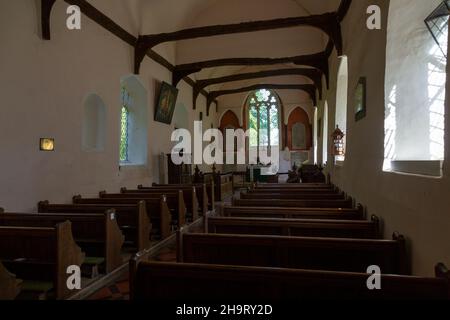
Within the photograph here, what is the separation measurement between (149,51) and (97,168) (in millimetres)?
3477

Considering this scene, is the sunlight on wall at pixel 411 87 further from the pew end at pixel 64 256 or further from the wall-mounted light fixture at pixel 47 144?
the wall-mounted light fixture at pixel 47 144

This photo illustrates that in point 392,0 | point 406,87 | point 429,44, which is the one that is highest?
point 392,0

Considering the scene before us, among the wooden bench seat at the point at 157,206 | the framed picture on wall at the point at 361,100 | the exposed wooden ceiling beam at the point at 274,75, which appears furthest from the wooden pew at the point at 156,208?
the exposed wooden ceiling beam at the point at 274,75

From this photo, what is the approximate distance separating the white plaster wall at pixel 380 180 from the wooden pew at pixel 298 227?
7.7 inches

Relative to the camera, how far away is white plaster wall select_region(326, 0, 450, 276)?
194 centimetres

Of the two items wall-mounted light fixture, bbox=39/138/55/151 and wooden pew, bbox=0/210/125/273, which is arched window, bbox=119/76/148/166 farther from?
wooden pew, bbox=0/210/125/273

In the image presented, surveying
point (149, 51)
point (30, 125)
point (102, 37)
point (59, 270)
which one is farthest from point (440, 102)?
point (149, 51)

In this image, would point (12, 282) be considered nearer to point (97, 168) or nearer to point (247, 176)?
point (97, 168)

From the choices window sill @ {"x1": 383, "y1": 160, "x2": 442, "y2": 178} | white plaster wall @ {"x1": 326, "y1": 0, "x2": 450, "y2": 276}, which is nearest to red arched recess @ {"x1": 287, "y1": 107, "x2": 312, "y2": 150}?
white plaster wall @ {"x1": 326, "y1": 0, "x2": 450, "y2": 276}

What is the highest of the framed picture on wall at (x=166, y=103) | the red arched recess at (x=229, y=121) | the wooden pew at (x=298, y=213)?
the red arched recess at (x=229, y=121)

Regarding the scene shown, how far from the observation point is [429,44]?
2.74 metres

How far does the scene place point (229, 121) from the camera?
50.5 feet

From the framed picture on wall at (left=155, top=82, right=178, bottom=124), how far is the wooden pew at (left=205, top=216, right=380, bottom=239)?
5876mm

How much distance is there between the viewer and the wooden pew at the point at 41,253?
2.78 meters
